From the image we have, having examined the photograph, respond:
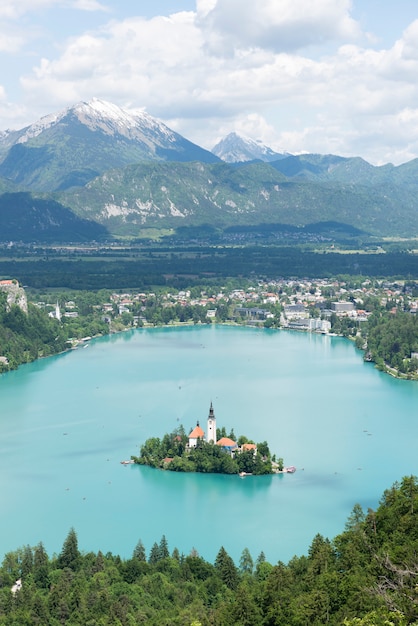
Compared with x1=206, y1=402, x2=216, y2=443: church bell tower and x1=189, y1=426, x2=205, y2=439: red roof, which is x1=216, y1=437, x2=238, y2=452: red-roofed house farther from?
x1=189, y1=426, x2=205, y2=439: red roof

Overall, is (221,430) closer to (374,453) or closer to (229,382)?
(374,453)

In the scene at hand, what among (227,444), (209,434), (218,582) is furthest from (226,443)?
(218,582)

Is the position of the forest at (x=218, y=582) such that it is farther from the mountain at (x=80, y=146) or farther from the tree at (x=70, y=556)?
the mountain at (x=80, y=146)

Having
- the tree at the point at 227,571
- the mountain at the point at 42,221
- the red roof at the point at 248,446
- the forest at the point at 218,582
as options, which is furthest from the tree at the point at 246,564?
the mountain at the point at 42,221

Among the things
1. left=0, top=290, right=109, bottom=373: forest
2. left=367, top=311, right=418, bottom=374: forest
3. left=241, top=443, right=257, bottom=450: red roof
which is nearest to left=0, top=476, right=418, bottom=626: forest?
left=241, top=443, right=257, bottom=450: red roof

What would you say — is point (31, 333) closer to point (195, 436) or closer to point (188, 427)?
point (188, 427)
